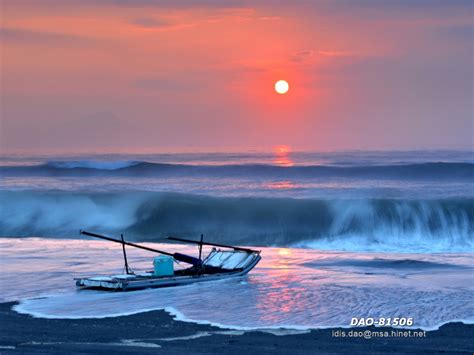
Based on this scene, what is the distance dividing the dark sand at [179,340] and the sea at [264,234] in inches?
18.2

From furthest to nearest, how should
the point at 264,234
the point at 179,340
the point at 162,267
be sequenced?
Answer: the point at 264,234 → the point at 162,267 → the point at 179,340

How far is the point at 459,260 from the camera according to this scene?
61.0ft

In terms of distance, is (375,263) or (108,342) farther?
(375,263)

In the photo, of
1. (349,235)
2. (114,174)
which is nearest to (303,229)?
(349,235)

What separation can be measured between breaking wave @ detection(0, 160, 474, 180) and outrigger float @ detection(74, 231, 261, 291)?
32792 millimetres

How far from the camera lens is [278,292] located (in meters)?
13.5

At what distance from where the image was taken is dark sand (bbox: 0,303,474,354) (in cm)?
940

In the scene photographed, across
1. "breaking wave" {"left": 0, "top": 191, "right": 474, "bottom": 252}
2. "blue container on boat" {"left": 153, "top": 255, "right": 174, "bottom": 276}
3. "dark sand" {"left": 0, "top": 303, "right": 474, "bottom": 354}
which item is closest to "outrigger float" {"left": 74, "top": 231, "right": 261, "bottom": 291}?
"blue container on boat" {"left": 153, "top": 255, "right": 174, "bottom": 276}

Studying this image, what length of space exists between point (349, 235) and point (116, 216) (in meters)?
9.55

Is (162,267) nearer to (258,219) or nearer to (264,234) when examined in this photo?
(264,234)

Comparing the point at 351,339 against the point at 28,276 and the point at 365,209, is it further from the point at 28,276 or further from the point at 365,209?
the point at 365,209

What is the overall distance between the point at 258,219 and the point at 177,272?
1438 centimetres

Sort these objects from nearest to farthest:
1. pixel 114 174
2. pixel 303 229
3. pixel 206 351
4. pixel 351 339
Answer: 1. pixel 206 351
2. pixel 351 339
3. pixel 303 229
4. pixel 114 174

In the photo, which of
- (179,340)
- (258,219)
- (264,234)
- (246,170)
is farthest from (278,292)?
(246,170)
